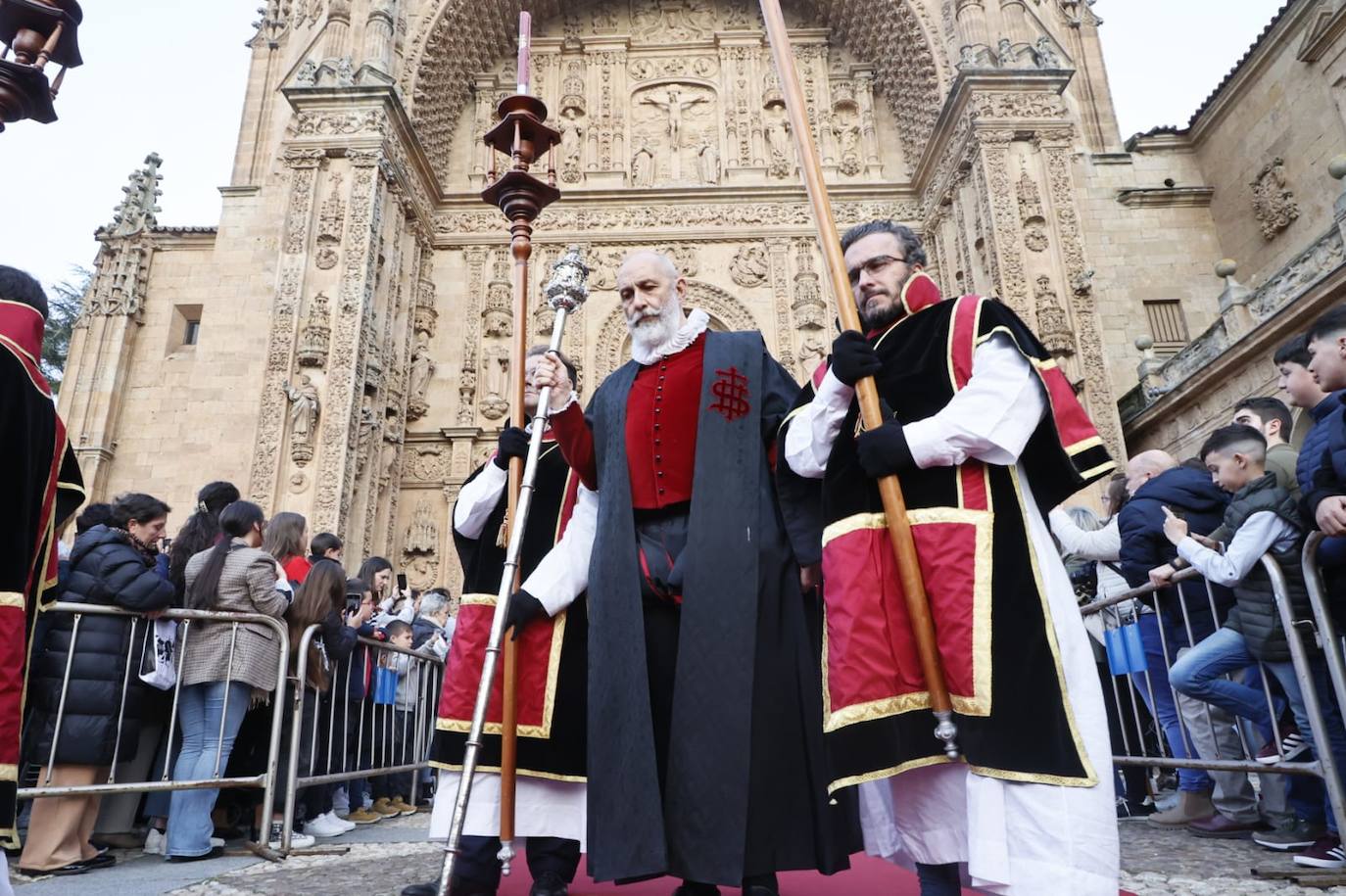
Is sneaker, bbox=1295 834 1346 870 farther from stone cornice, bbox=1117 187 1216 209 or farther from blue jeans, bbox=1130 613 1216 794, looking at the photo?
stone cornice, bbox=1117 187 1216 209

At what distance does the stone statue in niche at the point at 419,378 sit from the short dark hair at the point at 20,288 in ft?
36.1

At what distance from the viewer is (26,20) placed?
7.95 feet

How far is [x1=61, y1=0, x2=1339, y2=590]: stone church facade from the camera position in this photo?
1192 centimetres

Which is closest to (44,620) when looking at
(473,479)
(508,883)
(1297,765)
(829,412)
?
(473,479)

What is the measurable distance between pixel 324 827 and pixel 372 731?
0.72m

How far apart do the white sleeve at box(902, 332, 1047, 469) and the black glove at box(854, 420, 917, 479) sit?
1.0 inches

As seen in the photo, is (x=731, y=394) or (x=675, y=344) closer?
(x=731, y=394)

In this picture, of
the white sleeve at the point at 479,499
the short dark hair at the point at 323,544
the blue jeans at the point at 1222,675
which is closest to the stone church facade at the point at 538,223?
the short dark hair at the point at 323,544

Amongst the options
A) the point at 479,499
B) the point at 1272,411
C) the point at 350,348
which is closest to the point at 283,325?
the point at 350,348

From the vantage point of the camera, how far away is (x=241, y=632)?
421 cm

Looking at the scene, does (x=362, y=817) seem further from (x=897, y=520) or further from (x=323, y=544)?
(x=897, y=520)

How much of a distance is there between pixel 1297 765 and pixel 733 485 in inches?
A: 98.3

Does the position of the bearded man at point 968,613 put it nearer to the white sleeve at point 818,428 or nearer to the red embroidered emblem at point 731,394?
the white sleeve at point 818,428

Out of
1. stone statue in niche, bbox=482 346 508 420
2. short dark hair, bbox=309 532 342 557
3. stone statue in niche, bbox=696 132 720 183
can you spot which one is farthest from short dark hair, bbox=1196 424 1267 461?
stone statue in niche, bbox=696 132 720 183
